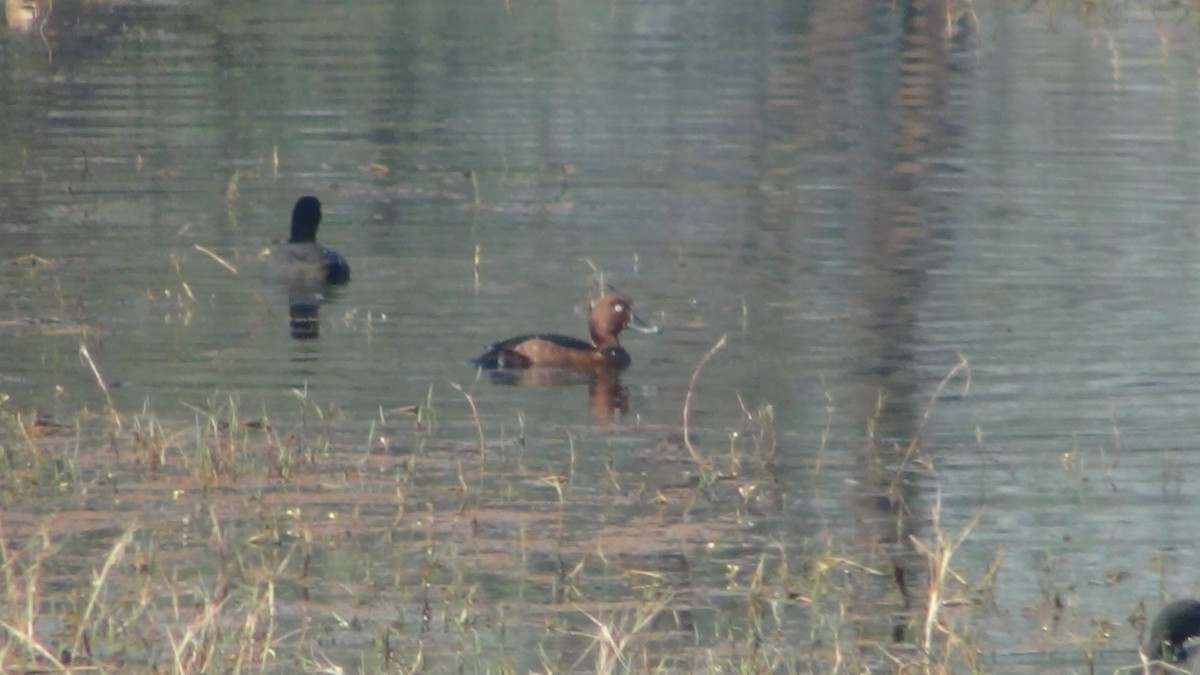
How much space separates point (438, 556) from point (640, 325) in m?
4.42

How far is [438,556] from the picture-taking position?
8.28 metres

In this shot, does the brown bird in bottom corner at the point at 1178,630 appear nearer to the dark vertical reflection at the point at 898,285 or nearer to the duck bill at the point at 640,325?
the dark vertical reflection at the point at 898,285

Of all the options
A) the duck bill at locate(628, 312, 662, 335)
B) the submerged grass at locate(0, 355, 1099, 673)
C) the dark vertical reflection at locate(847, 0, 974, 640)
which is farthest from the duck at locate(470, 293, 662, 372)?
the dark vertical reflection at locate(847, 0, 974, 640)

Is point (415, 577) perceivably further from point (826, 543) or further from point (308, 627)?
point (826, 543)

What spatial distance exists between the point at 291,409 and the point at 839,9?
23730 millimetres

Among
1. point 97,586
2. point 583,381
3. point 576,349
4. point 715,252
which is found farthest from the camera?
point 715,252

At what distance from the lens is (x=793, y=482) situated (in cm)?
948

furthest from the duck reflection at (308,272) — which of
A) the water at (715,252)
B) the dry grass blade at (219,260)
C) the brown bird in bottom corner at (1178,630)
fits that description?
the brown bird in bottom corner at (1178,630)

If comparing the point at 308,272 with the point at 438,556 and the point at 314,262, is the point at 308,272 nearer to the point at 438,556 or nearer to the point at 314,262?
the point at 314,262

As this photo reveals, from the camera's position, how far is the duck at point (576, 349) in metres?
11.9

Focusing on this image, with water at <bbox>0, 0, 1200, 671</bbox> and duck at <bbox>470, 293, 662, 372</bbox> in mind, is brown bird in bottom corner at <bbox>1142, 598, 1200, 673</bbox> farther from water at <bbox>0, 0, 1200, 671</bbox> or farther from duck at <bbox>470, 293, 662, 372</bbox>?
duck at <bbox>470, 293, 662, 372</bbox>

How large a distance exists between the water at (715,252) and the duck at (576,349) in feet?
0.98

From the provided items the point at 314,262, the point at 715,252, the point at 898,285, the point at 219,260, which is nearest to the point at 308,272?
the point at 314,262

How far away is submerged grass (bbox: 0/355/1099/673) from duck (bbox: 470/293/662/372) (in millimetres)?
1036
